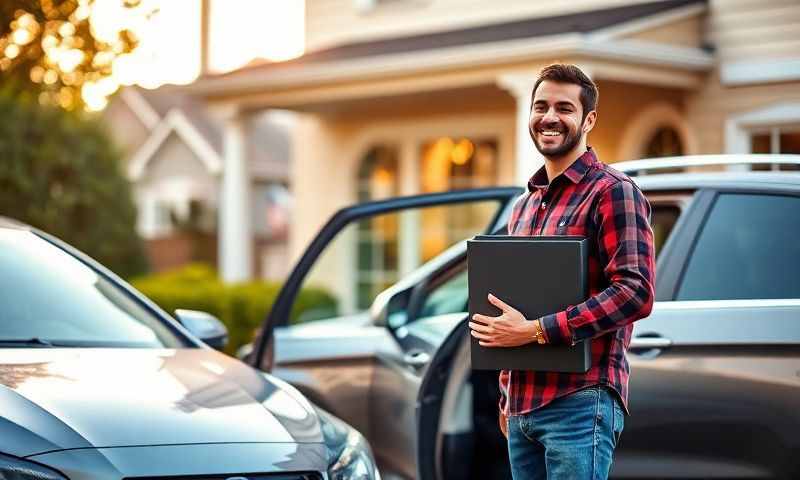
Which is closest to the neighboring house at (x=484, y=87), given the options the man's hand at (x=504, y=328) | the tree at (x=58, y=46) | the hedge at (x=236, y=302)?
the hedge at (x=236, y=302)

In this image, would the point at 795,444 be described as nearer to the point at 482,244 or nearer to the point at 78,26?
the point at 482,244

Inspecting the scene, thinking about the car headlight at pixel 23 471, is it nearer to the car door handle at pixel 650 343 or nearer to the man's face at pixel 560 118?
the man's face at pixel 560 118

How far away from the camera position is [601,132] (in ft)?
39.5

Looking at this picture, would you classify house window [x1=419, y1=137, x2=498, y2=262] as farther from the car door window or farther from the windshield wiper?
the windshield wiper

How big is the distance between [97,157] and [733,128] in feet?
44.3

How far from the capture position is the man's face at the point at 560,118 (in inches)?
130

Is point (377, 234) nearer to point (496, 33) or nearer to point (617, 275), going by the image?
point (496, 33)

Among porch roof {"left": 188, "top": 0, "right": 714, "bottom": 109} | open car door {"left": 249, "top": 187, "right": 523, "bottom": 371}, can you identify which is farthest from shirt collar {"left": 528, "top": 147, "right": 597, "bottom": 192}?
porch roof {"left": 188, "top": 0, "right": 714, "bottom": 109}

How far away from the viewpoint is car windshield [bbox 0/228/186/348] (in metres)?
4.36

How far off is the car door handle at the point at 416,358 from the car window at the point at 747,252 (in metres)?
1.01

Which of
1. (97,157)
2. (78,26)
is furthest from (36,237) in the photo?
(97,157)

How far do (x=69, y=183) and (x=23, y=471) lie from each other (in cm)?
1816

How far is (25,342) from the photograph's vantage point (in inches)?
167

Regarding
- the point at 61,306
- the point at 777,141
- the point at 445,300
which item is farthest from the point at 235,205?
the point at 61,306
